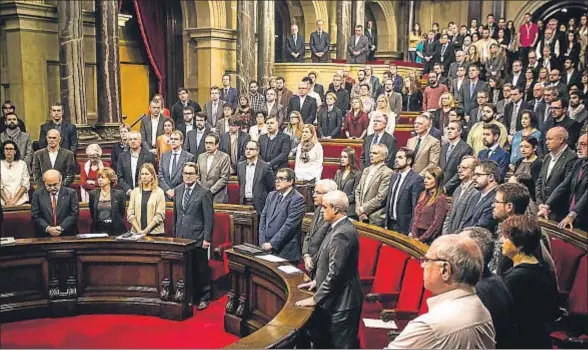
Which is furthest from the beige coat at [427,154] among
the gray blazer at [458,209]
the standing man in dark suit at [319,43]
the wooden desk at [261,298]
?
the standing man in dark suit at [319,43]

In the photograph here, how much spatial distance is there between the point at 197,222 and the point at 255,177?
0.83 meters

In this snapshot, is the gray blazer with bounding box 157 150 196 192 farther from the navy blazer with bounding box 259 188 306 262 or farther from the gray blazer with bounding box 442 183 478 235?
the gray blazer with bounding box 442 183 478 235

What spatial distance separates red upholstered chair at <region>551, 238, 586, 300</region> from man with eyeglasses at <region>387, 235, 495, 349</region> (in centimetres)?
209

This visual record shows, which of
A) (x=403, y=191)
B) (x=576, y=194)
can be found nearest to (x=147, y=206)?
(x=403, y=191)

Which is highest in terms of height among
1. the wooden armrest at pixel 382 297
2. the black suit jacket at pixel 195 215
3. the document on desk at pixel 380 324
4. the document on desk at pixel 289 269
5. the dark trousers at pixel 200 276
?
the black suit jacket at pixel 195 215

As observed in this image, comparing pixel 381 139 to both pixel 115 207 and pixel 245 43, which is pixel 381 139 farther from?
pixel 245 43

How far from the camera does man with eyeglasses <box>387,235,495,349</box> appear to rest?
208 centimetres

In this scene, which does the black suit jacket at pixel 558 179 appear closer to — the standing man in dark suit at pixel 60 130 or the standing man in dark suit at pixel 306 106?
the standing man in dark suit at pixel 306 106

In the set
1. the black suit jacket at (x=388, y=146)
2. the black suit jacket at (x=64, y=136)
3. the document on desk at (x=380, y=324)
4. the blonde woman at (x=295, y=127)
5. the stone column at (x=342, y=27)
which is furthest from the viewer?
the stone column at (x=342, y=27)

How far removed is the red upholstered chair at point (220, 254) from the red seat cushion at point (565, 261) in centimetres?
281

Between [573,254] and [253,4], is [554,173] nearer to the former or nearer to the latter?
[573,254]

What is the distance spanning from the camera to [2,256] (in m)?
4.96

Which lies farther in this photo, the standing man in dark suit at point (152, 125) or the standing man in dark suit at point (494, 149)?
the standing man in dark suit at point (152, 125)

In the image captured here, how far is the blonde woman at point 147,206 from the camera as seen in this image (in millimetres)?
5434
